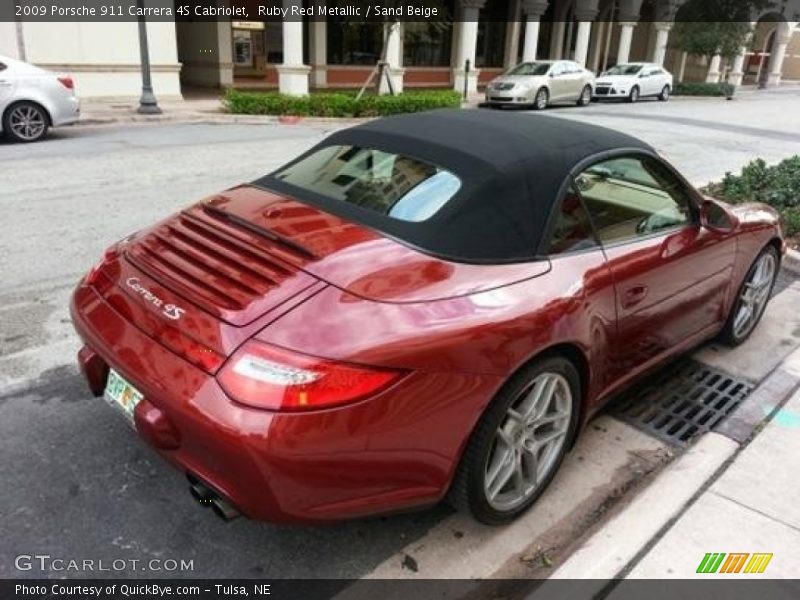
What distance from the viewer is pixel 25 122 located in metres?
11.6

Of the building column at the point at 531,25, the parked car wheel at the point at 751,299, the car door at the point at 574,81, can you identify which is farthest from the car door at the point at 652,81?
the parked car wheel at the point at 751,299

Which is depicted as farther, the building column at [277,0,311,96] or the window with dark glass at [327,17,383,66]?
the window with dark glass at [327,17,383,66]

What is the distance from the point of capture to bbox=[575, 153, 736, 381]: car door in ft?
10.7

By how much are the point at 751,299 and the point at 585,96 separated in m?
20.8

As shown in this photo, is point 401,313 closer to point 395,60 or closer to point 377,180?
point 377,180

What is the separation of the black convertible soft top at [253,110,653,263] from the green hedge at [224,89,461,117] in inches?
552

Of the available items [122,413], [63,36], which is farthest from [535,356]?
[63,36]

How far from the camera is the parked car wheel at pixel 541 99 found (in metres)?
22.1

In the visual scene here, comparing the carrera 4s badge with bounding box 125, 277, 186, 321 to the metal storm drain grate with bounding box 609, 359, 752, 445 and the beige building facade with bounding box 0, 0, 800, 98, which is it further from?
the beige building facade with bounding box 0, 0, 800, 98

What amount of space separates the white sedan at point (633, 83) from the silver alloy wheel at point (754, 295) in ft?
73.9

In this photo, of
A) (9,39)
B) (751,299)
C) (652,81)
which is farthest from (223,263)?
(652,81)

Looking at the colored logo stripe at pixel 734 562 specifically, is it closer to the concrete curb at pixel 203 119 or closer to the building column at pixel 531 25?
the concrete curb at pixel 203 119

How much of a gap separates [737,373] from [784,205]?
3944mm

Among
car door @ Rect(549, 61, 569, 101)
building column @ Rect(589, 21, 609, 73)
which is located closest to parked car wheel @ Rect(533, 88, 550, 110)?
car door @ Rect(549, 61, 569, 101)
